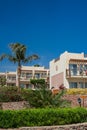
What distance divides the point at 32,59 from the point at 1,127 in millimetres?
32608

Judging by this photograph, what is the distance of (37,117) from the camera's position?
21125 millimetres

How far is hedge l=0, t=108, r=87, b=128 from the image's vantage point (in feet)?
68.1

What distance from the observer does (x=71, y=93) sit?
135 feet

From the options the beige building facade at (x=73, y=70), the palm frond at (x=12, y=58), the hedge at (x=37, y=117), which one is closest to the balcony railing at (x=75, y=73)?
the beige building facade at (x=73, y=70)

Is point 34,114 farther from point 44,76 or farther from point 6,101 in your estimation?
point 44,76

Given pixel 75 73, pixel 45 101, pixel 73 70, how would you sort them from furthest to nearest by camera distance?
pixel 75 73 < pixel 73 70 < pixel 45 101

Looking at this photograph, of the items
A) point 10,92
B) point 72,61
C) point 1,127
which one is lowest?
point 1,127

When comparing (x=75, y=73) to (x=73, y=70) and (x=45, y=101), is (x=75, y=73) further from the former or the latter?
(x=45, y=101)

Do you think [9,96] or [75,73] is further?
[75,73]

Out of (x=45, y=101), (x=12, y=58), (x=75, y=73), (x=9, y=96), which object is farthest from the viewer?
(x=75, y=73)

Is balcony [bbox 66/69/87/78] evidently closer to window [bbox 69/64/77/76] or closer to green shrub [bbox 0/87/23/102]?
window [bbox 69/64/77/76]

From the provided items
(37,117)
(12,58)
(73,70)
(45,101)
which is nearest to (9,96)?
(45,101)

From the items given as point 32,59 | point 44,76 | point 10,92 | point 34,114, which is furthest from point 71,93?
point 44,76

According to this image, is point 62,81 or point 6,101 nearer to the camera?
point 6,101
